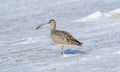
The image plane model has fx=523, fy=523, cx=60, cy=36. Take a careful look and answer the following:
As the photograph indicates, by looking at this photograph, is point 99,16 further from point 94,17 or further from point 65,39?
point 65,39

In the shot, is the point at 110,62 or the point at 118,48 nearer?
the point at 110,62

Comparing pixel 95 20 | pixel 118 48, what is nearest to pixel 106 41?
pixel 118 48

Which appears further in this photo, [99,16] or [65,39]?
[99,16]

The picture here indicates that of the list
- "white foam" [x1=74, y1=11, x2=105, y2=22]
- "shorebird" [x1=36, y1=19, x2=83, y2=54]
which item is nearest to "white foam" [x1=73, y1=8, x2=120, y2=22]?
"white foam" [x1=74, y1=11, x2=105, y2=22]

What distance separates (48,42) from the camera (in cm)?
1429

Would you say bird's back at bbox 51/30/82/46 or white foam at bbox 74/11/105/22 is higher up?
white foam at bbox 74/11/105/22

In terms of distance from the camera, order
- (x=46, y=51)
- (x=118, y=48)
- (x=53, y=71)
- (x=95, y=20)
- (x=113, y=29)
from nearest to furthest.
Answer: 1. (x=53, y=71)
2. (x=118, y=48)
3. (x=46, y=51)
4. (x=113, y=29)
5. (x=95, y=20)

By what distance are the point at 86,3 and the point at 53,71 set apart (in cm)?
1332

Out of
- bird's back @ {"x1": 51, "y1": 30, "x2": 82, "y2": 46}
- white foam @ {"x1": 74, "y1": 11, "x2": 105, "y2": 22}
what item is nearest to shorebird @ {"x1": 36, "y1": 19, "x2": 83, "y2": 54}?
bird's back @ {"x1": 51, "y1": 30, "x2": 82, "y2": 46}

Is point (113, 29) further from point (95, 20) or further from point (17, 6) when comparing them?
point (17, 6)

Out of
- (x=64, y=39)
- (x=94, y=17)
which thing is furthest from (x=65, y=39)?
(x=94, y=17)

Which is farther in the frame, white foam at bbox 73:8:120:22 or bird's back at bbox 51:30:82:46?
white foam at bbox 73:8:120:22

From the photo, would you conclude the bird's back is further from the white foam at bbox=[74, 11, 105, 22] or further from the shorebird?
the white foam at bbox=[74, 11, 105, 22]

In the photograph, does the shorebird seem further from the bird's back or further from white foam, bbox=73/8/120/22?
white foam, bbox=73/8/120/22
